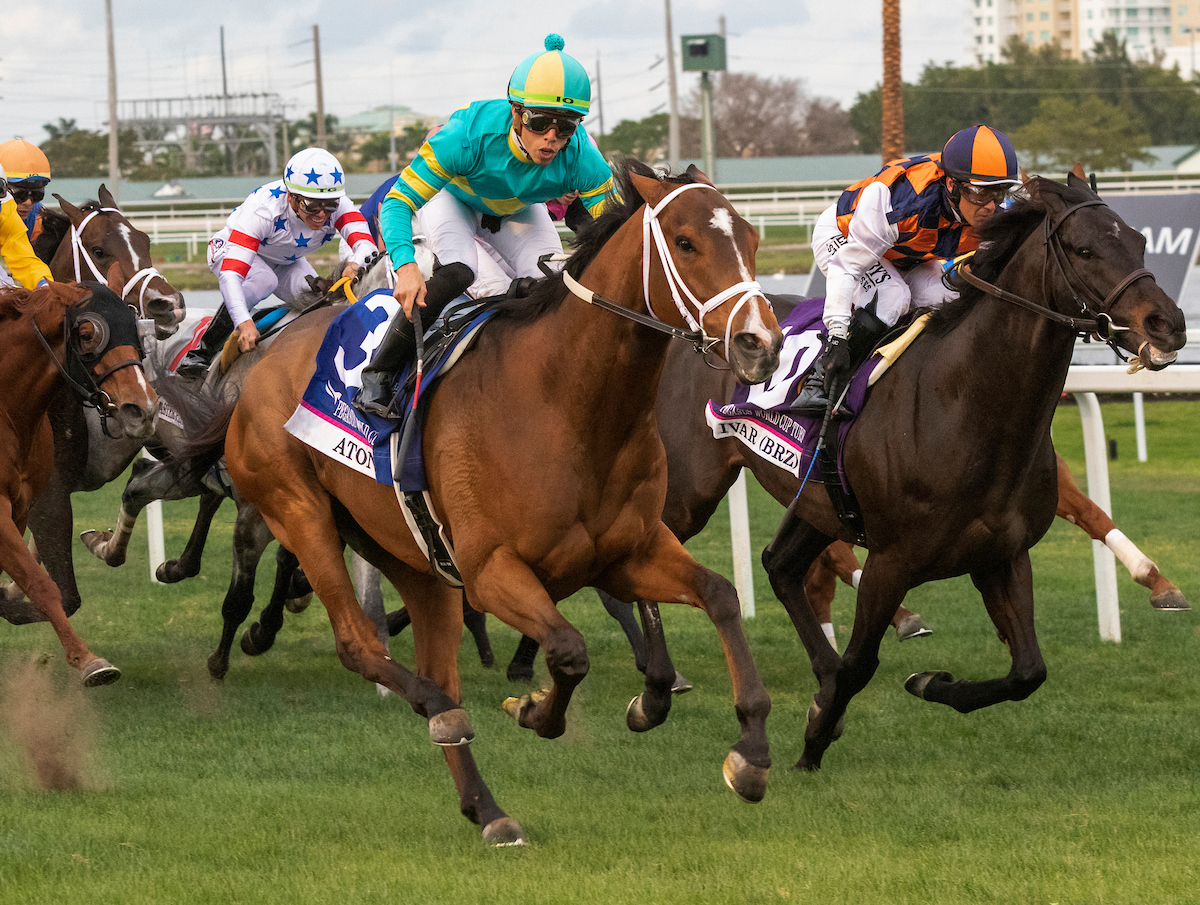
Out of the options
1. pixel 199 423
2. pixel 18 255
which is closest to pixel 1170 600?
pixel 199 423

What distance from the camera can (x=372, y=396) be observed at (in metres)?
4.64

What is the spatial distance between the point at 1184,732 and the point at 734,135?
75967 millimetres

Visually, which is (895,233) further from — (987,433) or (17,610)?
(17,610)

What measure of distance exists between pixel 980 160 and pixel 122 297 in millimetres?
4025

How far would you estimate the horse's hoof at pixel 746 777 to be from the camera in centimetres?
385

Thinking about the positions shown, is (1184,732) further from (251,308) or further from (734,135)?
(734,135)

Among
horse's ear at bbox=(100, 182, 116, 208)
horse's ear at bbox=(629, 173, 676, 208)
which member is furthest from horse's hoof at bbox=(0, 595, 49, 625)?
horse's ear at bbox=(629, 173, 676, 208)

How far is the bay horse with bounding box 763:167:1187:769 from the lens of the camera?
15.2ft

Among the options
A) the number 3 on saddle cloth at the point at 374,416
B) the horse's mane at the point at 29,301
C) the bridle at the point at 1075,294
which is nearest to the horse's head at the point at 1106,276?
the bridle at the point at 1075,294

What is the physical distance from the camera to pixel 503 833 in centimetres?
422

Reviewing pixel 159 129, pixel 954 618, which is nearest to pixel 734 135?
pixel 159 129

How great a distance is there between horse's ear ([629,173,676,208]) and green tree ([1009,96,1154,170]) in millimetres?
48570

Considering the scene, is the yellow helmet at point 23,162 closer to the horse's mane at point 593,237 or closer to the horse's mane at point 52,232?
the horse's mane at point 52,232

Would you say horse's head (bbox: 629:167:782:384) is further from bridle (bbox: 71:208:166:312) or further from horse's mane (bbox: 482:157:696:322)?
bridle (bbox: 71:208:166:312)
